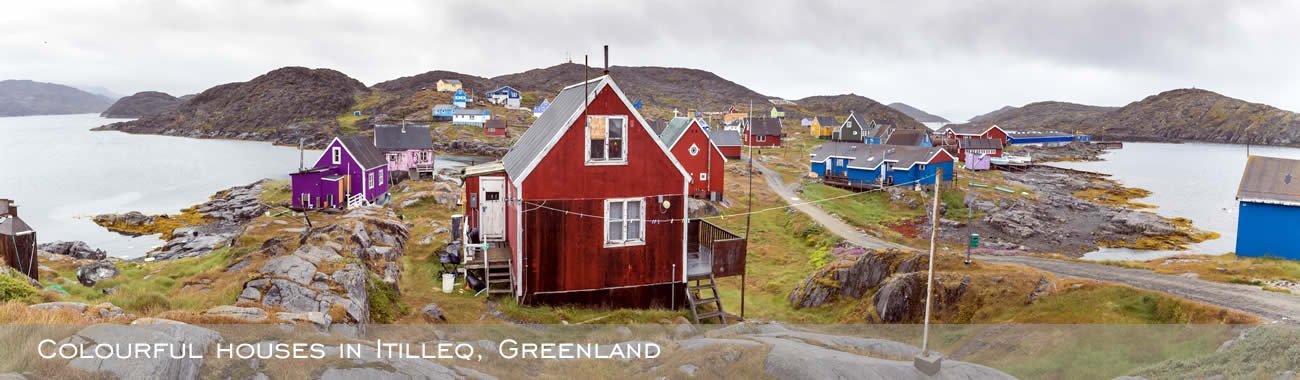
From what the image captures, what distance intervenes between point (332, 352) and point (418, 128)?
71.8m

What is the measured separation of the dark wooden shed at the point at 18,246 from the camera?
18.6 m

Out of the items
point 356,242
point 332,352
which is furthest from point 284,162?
point 332,352

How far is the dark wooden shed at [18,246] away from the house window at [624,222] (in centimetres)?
1635

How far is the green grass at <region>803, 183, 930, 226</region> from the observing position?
53184 millimetres

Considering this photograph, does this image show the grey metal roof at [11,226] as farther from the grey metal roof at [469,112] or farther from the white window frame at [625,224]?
the grey metal roof at [469,112]

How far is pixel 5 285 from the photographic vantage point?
13211 millimetres

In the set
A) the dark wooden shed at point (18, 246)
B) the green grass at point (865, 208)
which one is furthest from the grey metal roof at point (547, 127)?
the green grass at point (865, 208)

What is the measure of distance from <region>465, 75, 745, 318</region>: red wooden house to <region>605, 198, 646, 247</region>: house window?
0.11 ft

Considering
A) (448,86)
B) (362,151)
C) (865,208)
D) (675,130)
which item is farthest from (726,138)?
(448,86)

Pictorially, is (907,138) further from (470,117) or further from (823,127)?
→ (470,117)

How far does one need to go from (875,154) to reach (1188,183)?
5407 cm

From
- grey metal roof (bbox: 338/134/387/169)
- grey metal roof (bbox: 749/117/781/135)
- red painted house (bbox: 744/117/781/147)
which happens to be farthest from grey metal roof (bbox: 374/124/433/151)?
grey metal roof (bbox: 749/117/781/135)

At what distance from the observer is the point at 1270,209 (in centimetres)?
3052

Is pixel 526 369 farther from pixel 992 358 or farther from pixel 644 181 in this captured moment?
pixel 992 358
